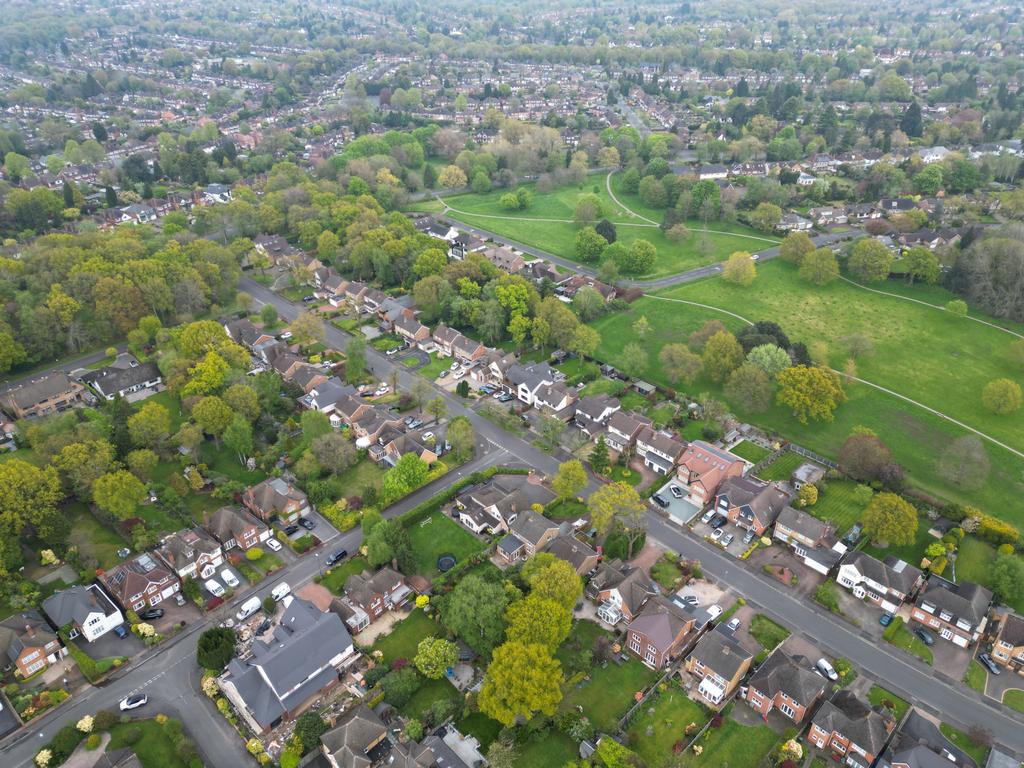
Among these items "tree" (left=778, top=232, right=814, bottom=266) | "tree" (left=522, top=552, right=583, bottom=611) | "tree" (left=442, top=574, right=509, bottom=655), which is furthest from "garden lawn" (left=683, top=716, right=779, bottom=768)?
"tree" (left=778, top=232, right=814, bottom=266)

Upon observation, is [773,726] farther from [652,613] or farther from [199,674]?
[199,674]

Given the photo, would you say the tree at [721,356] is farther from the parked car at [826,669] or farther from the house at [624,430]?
the parked car at [826,669]

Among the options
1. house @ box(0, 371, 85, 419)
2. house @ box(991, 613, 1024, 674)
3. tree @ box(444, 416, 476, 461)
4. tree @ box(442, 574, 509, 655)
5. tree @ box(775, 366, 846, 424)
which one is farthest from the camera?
house @ box(0, 371, 85, 419)

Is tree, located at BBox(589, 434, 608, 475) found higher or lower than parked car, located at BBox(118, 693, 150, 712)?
higher

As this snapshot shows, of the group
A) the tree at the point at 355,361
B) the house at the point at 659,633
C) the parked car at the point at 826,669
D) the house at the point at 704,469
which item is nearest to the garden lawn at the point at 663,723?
the house at the point at 659,633

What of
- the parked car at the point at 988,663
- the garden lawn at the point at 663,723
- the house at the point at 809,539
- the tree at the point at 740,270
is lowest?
the garden lawn at the point at 663,723

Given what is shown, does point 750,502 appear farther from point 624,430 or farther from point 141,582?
point 141,582

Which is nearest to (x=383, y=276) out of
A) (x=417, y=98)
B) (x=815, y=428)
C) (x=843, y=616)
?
(x=815, y=428)

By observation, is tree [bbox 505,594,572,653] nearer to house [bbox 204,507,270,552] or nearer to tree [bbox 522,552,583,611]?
tree [bbox 522,552,583,611]
